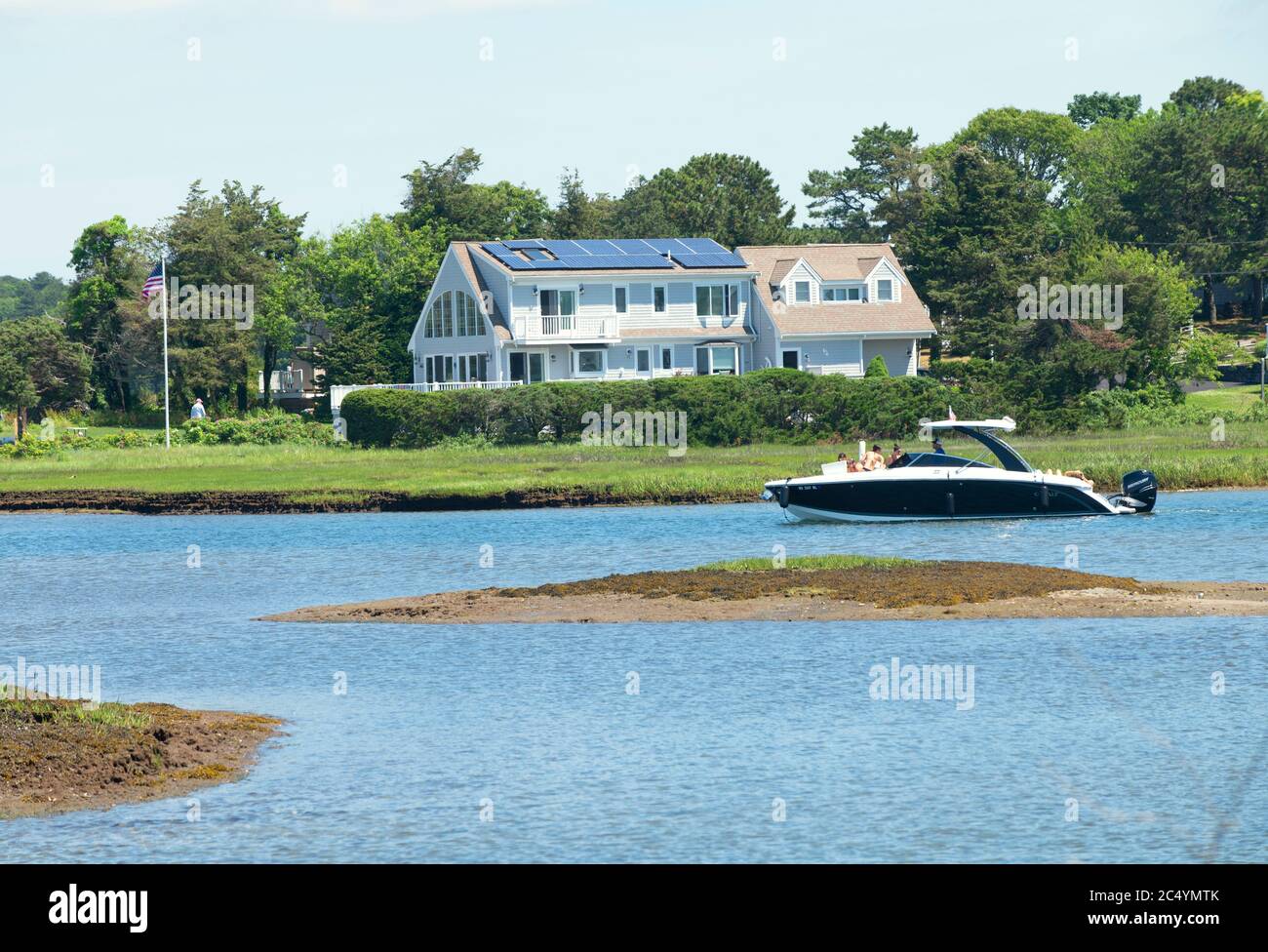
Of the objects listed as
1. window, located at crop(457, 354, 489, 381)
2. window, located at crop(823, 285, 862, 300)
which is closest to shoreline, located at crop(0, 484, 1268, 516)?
window, located at crop(457, 354, 489, 381)

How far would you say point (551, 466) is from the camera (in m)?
62.9

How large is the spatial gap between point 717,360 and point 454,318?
12888 millimetres

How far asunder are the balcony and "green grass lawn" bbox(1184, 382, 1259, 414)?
2625 cm

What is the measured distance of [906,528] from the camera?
45.0 meters

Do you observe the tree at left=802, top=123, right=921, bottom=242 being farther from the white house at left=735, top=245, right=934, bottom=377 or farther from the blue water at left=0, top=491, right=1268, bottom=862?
the blue water at left=0, top=491, right=1268, bottom=862

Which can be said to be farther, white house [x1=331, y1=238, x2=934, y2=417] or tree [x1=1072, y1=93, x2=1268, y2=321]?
tree [x1=1072, y1=93, x2=1268, y2=321]

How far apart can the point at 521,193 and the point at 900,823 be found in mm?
108561

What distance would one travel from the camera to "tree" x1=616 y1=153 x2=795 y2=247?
120 metres

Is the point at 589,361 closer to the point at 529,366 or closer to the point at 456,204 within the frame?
the point at 529,366

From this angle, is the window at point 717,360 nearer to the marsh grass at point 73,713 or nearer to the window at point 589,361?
the window at point 589,361

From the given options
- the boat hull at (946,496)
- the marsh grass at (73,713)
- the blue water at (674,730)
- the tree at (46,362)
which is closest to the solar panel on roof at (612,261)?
the tree at (46,362)

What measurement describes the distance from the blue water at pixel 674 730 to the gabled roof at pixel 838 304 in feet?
153
